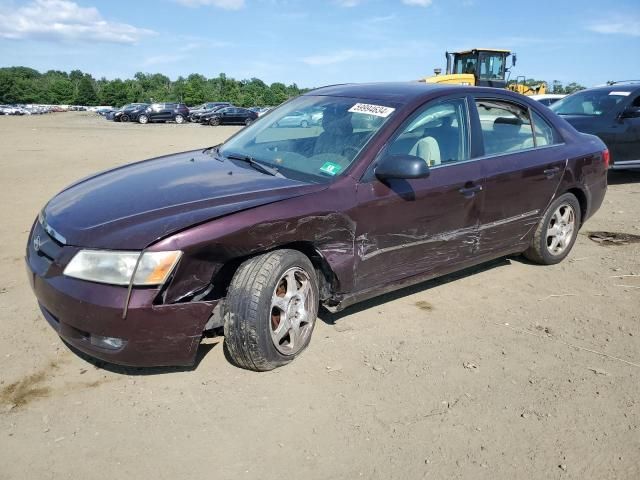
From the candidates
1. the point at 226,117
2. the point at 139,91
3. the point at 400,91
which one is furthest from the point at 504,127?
the point at 139,91

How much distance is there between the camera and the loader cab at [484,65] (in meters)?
20.3

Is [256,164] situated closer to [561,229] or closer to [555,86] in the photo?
[561,229]

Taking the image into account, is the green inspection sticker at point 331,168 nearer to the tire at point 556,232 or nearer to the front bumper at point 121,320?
the front bumper at point 121,320

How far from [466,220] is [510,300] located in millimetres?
820

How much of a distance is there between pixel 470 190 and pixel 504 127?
86 cm

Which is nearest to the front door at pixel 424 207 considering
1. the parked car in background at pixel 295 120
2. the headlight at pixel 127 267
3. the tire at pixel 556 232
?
the parked car in background at pixel 295 120

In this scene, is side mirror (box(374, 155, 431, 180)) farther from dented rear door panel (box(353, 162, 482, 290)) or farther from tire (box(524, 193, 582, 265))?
tire (box(524, 193, 582, 265))

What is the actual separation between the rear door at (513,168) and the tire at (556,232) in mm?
162

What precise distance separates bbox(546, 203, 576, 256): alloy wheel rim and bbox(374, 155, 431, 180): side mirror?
84.6 inches

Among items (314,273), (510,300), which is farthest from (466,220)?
A: (314,273)

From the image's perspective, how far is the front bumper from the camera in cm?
267

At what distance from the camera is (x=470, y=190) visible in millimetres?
3967

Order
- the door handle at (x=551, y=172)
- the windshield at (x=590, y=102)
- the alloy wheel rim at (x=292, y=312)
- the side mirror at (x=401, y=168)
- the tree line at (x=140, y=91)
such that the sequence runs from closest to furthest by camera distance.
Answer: the alloy wheel rim at (x=292, y=312)
the side mirror at (x=401, y=168)
the door handle at (x=551, y=172)
the windshield at (x=590, y=102)
the tree line at (x=140, y=91)

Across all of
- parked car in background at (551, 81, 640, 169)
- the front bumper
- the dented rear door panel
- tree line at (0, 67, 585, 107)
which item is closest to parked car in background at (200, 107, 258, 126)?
parked car in background at (551, 81, 640, 169)
